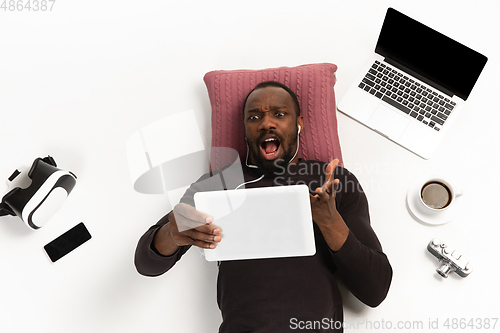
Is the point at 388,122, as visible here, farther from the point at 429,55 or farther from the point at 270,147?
the point at 270,147

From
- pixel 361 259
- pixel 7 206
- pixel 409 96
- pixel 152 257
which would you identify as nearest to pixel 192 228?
pixel 152 257

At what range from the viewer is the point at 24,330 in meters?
1.38

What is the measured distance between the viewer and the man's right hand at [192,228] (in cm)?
109

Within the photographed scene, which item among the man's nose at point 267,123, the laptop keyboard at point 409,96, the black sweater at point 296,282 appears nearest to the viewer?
the black sweater at point 296,282

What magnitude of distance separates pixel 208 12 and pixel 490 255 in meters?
1.65

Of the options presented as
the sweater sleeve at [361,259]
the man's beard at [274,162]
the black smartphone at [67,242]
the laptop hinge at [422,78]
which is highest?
the laptop hinge at [422,78]

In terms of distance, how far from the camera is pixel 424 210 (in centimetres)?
144

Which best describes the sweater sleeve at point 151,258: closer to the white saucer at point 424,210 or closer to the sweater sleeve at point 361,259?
the sweater sleeve at point 361,259

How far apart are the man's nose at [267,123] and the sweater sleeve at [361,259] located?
0.34 meters

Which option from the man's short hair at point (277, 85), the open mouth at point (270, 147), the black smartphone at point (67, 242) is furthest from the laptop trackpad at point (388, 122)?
the black smartphone at point (67, 242)

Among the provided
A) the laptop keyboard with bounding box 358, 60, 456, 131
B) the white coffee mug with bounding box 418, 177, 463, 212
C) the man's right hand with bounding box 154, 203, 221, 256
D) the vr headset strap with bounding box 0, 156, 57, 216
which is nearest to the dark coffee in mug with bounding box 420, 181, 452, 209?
the white coffee mug with bounding box 418, 177, 463, 212

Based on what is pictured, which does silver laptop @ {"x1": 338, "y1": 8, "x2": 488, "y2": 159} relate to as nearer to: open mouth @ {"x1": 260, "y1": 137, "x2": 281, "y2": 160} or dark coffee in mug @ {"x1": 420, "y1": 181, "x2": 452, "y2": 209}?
dark coffee in mug @ {"x1": 420, "y1": 181, "x2": 452, "y2": 209}

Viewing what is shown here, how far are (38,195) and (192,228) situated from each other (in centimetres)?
69

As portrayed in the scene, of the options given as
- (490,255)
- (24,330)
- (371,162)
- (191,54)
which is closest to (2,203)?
(24,330)
